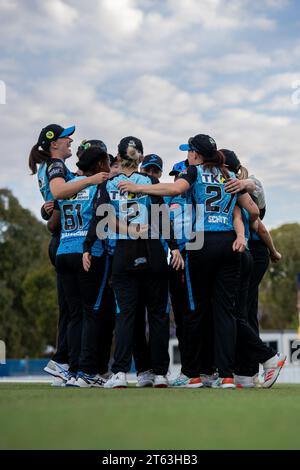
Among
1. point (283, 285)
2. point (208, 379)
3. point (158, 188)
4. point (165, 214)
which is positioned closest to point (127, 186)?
point (158, 188)

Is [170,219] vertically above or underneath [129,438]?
above

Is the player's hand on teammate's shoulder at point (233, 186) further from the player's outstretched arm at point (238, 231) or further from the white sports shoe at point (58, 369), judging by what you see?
the white sports shoe at point (58, 369)

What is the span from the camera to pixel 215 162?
7.21 m

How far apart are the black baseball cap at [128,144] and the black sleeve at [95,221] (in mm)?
339

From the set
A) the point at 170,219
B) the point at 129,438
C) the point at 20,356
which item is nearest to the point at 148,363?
the point at 170,219

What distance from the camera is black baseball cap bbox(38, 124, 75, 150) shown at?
809cm

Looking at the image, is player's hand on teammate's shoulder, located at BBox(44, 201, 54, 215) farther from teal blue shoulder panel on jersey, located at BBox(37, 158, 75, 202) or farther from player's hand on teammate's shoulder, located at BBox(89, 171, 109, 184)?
player's hand on teammate's shoulder, located at BBox(89, 171, 109, 184)

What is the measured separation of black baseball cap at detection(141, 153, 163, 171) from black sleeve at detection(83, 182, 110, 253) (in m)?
0.97

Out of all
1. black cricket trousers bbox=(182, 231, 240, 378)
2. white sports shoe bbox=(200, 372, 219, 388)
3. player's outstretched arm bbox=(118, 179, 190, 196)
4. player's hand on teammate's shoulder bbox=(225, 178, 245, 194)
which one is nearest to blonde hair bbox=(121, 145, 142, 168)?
player's outstretched arm bbox=(118, 179, 190, 196)

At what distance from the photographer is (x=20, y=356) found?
50.0 m

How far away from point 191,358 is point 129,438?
4372mm

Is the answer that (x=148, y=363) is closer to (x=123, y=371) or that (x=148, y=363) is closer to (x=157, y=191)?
(x=123, y=371)

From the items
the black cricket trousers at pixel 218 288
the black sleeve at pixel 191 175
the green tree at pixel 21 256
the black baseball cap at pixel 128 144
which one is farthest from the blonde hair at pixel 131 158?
the green tree at pixel 21 256

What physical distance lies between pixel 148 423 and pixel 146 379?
4195mm
